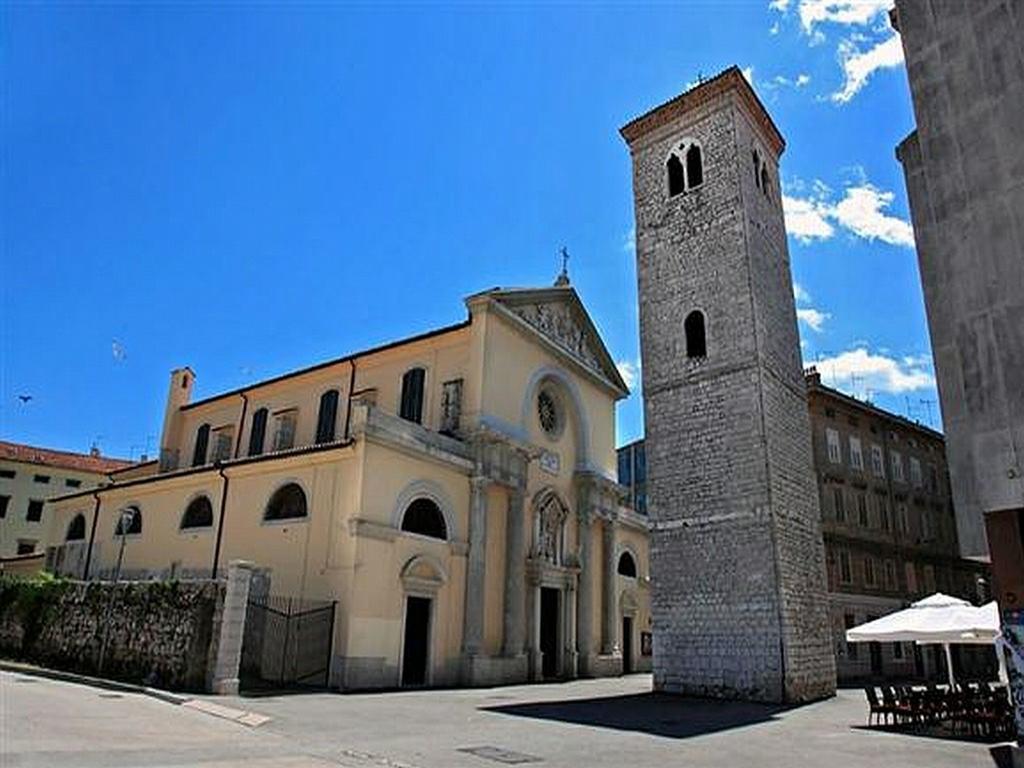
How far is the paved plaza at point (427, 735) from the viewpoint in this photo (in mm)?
8398

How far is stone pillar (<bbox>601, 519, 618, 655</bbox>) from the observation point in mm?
28219

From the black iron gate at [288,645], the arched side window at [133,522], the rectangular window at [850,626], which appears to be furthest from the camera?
the rectangular window at [850,626]

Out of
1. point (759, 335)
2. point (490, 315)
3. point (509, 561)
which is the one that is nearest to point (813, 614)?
point (759, 335)

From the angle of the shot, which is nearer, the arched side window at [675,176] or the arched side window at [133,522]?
the arched side window at [675,176]

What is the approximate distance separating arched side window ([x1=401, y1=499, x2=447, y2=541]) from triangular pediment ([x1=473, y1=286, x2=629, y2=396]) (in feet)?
24.6

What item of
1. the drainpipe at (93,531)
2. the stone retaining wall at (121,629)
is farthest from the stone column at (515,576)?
the drainpipe at (93,531)

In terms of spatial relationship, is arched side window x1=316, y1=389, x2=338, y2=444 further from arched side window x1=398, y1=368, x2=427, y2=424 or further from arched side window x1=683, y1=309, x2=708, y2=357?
arched side window x1=683, y1=309, x2=708, y2=357

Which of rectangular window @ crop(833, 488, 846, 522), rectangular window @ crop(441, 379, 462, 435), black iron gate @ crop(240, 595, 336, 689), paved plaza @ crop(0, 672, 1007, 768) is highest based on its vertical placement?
rectangular window @ crop(441, 379, 462, 435)

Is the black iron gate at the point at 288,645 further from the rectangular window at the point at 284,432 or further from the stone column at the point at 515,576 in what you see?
the rectangular window at the point at 284,432

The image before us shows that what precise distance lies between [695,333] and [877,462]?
66.7 feet

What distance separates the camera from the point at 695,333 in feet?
71.9

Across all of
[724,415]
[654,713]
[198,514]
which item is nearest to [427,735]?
[654,713]

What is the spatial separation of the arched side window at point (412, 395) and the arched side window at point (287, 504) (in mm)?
5339

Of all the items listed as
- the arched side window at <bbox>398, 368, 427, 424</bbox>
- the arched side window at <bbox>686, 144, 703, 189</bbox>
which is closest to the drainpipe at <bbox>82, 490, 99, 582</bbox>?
the arched side window at <bbox>398, 368, 427, 424</bbox>
